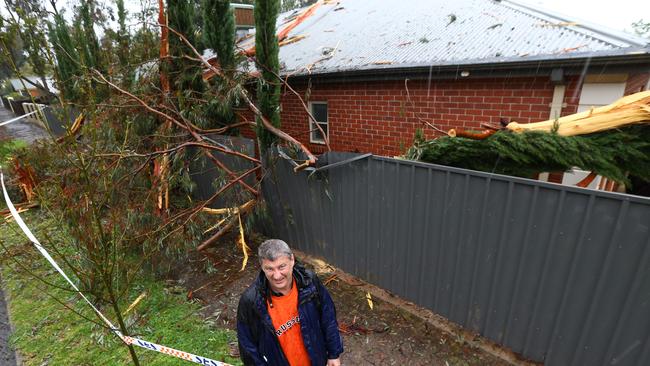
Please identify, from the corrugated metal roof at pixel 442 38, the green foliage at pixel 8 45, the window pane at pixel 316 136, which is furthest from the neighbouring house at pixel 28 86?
the window pane at pixel 316 136

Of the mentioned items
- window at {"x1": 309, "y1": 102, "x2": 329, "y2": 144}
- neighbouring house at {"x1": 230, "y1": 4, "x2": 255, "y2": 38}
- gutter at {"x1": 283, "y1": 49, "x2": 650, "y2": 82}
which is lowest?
window at {"x1": 309, "y1": 102, "x2": 329, "y2": 144}

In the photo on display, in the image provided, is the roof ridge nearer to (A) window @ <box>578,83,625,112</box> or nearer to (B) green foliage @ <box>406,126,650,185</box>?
(A) window @ <box>578,83,625,112</box>

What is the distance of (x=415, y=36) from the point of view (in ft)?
18.3

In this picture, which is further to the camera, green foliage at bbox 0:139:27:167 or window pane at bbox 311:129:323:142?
green foliage at bbox 0:139:27:167

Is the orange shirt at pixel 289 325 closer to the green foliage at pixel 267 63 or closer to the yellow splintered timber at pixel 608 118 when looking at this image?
the yellow splintered timber at pixel 608 118

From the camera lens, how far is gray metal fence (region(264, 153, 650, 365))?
2.32m

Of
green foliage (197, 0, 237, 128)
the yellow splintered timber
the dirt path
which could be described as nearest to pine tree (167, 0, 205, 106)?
green foliage (197, 0, 237, 128)

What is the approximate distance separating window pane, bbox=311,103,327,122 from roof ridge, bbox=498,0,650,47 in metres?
3.74

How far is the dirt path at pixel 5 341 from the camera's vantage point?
3.42m

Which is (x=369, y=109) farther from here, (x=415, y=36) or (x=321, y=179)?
(x=321, y=179)

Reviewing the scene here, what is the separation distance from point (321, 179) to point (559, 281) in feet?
9.00

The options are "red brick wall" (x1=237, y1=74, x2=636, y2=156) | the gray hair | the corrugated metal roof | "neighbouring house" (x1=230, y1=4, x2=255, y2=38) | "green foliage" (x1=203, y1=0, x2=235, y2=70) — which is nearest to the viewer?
the gray hair

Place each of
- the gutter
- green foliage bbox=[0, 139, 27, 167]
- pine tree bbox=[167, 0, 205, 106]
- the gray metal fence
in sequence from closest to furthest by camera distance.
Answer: the gray metal fence < the gutter < pine tree bbox=[167, 0, 205, 106] < green foliage bbox=[0, 139, 27, 167]

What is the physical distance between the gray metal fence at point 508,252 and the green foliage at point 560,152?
34 cm
